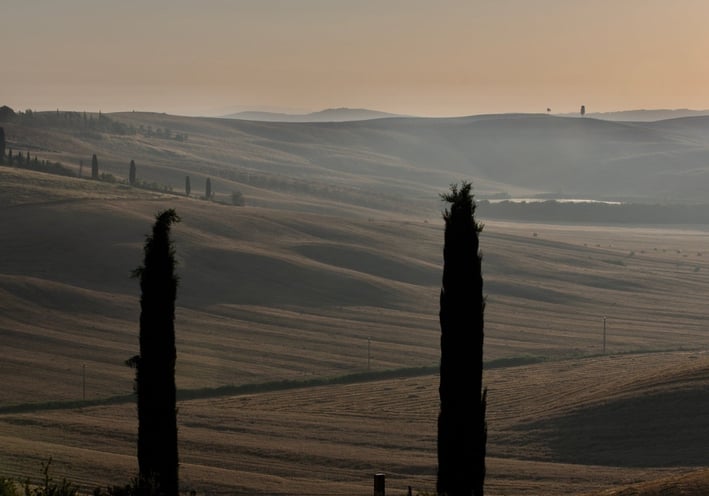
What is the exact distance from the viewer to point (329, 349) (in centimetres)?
5597

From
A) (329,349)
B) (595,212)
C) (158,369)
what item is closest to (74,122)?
(595,212)

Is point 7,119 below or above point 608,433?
above

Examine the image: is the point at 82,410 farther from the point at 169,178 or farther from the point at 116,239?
the point at 169,178

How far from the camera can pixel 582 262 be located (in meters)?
91.5

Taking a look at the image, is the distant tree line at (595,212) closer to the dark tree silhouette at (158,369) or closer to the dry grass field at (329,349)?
the dry grass field at (329,349)

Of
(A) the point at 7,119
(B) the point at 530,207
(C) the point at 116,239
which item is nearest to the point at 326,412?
(C) the point at 116,239

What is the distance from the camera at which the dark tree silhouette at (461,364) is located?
1930cm

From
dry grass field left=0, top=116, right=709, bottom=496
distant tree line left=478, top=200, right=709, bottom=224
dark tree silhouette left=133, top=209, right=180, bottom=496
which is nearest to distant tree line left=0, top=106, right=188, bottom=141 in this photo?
distant tree line left=478, top=200, right=709, bottom=224

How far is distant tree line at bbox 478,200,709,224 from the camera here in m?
151

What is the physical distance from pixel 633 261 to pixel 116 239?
39.1 meters

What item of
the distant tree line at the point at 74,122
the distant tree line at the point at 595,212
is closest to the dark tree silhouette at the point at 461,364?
the distant tree line at the point at 595,212

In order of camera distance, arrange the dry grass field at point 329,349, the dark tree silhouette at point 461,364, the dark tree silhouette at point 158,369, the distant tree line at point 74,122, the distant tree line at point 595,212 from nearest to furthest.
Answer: the dark tree silhouette at point 158,369 → the dark tree silhouette at point 461,364 → the dry grass field at point 329,349 → the distant tree line at point 595,212 → the distant tree line at point 74,122

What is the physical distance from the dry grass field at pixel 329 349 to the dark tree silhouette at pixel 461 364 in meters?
2.52

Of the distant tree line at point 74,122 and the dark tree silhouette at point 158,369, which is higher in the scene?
the distant tree line at point 74,122
